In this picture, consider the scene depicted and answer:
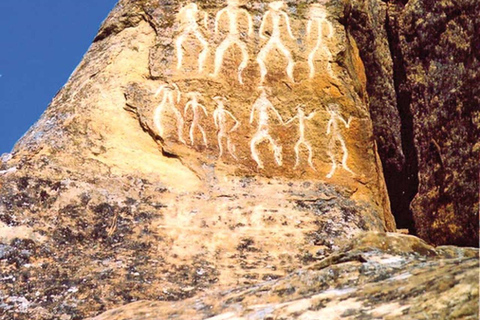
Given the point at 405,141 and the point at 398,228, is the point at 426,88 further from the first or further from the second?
the point at 398,228

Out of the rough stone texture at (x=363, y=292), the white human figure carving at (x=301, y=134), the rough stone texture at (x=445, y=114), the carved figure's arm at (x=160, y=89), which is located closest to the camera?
the rough stone texture at (x=363, y=292)

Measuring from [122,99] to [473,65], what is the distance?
297 centimetres

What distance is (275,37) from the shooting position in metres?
8.26

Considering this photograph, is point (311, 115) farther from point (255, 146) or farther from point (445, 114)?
point (445, 114)

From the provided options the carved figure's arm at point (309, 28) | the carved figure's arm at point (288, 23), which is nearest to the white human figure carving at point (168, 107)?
the carved figure's arm at point (288, 23)

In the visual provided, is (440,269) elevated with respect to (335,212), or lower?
lower

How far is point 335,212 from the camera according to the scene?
723cm

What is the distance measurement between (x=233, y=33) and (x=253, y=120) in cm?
94

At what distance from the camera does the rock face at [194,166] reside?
610 centimetres

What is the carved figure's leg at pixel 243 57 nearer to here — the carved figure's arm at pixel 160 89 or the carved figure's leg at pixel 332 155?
the carved figure's arm at pixel 160 89

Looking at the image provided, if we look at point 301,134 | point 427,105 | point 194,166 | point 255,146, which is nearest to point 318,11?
point 301,134

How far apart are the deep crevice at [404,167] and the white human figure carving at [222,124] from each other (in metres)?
1.63

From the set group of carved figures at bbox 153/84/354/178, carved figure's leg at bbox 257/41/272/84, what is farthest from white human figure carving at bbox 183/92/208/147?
carved figure's leg at bbox 257/41/272/84

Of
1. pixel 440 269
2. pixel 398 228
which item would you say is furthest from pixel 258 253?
pixel 440 269
